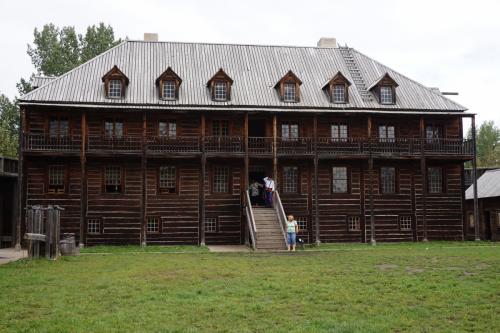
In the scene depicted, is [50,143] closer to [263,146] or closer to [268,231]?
[263,146]

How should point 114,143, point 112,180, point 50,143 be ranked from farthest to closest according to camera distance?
point 112,180, point 114,143, point 50,143

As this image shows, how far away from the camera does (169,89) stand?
3266cm

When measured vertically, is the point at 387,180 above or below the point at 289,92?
below

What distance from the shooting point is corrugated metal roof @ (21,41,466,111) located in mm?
32031

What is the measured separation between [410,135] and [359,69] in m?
6.07

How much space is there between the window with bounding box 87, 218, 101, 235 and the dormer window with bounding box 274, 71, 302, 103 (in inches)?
496

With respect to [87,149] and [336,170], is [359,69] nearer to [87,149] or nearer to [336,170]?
[336,170]

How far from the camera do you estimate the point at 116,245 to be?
103 feet

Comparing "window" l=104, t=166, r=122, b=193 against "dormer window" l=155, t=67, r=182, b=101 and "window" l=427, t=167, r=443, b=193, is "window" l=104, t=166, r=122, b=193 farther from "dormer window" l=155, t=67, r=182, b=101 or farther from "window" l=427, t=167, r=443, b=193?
"window" l=427, t=167, r=443, b=193

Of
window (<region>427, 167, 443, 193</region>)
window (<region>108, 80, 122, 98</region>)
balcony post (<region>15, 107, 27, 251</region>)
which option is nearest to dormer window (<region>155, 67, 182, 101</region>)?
window (<region>108, 80, 122, 98</region>)

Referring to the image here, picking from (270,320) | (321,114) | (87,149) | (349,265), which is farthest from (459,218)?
(270,320)

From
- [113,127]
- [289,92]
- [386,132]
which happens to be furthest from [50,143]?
[386,132]

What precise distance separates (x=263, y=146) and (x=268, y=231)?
689cm

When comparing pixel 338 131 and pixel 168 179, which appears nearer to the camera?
pixel 168 179
